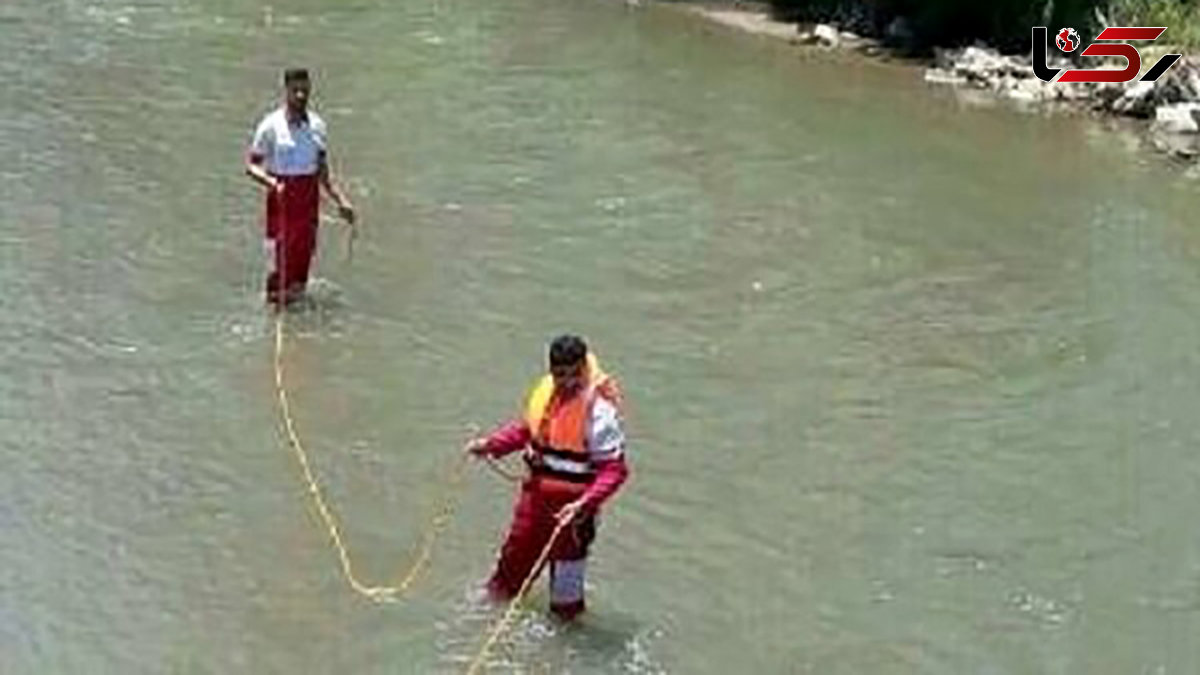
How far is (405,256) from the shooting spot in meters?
20.2

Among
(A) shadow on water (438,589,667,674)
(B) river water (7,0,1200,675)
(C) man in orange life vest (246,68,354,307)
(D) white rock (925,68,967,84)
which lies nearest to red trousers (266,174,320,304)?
(C) man in orange life vest (246,68,354,307)

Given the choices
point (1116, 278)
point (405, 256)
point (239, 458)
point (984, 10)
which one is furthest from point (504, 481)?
point (984, 10)

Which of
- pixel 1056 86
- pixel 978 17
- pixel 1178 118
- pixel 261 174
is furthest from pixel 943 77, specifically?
pixel 261 174

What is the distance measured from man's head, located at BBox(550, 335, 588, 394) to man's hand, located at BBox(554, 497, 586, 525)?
55cm

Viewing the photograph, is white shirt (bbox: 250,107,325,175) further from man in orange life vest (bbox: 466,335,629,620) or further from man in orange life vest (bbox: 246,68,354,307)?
man in orange life vest (bbox: 466,335,629,620)

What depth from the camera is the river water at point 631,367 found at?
13.3 m

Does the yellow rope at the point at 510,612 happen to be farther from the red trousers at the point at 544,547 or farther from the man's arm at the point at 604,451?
the man's arm at the point at 604,451

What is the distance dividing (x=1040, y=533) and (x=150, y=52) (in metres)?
16.9

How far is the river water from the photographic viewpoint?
13.3 meters

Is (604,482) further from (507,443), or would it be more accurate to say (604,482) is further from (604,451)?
(507,443)

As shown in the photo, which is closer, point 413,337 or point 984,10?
point 413,337

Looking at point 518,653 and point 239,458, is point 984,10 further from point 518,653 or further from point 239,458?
point 518,653

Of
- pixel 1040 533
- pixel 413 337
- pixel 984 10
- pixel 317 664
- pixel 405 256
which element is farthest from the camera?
pixel 984 10

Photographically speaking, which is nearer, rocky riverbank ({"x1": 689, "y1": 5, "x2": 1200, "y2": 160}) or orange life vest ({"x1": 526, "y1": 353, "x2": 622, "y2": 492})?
orange life vest ({"x1": 526, "y1": 353, "x2": 622, "y2": 492})
